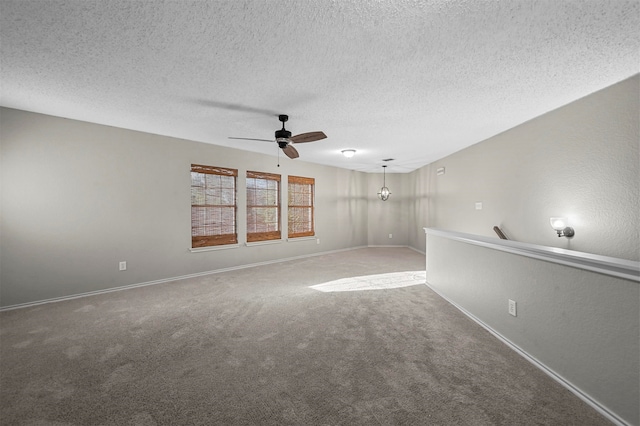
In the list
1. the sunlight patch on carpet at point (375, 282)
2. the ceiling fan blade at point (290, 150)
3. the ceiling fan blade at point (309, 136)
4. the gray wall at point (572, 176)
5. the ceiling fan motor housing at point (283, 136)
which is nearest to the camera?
the gray wall at point (572, 176)

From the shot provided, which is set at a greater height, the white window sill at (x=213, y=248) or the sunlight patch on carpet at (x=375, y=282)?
the white window sill at (x=213, y=248)

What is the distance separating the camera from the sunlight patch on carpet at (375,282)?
388cm

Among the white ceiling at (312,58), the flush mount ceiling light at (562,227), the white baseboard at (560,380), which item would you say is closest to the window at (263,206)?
the white ceiling at (312,58)

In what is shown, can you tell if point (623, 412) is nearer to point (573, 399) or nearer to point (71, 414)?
point (573, 399)

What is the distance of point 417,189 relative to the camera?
24.5 feet

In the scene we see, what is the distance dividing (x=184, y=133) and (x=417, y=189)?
618 cm

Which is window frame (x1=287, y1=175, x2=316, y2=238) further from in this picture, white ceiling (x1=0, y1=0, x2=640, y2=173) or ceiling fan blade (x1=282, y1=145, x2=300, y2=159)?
white ceiling (x1=0, y1=0, x2=640, y2=173)

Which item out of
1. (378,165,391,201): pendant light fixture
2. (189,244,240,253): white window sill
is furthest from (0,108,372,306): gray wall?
(378,165,391,201): pendant light fixture

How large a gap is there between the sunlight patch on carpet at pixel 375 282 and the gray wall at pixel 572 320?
1.43 meters

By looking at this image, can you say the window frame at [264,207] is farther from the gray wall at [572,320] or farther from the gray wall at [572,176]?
the gray wall at [572,320]

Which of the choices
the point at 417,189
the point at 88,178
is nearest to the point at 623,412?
the point at 88,178

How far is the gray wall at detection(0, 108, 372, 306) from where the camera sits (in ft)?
10.2

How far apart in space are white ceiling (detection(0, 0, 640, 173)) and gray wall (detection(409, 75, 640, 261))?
0.22 metres

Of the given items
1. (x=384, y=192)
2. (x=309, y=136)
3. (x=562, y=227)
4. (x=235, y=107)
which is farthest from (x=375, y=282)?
(x=384, y=192)
